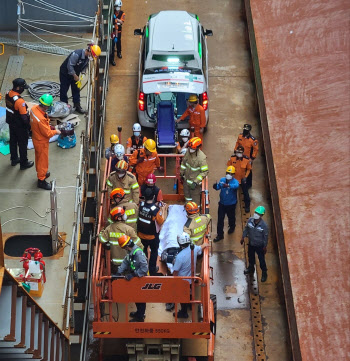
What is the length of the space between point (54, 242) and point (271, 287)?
188 inches

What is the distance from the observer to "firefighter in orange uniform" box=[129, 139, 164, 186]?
1684 cm

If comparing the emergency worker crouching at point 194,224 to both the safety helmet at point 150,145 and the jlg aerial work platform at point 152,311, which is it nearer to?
the jlg aerial work platform at point 152,311

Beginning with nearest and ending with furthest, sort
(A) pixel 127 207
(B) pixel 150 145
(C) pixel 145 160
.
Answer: (A) pixel 127 207 < (B) pixel 150 145 < (C) pixel 145 160

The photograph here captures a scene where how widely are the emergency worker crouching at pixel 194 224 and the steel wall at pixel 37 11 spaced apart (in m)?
7.26

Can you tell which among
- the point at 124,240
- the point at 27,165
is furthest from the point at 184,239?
the point at 27,165

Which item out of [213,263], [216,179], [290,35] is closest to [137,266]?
[213,263]

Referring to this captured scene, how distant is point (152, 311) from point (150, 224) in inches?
56.7

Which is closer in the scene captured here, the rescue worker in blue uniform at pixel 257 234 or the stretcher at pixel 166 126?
the rescue worker in blue uniform at pixel 257 234

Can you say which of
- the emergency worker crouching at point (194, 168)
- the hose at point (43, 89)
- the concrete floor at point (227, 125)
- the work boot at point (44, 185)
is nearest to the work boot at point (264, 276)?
the concrete floor at point (227, 125)

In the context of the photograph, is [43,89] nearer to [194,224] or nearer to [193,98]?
[193,98]

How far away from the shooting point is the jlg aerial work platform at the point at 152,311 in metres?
14.0

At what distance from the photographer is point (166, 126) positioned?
1948 centimetres

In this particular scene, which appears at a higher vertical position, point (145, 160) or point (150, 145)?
point (150, 145)

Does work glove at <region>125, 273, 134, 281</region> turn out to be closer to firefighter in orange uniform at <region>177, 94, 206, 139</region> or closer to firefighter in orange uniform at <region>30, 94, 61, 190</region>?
firefighter in orange uniform at <region>30, 94, 61, 190</region>
